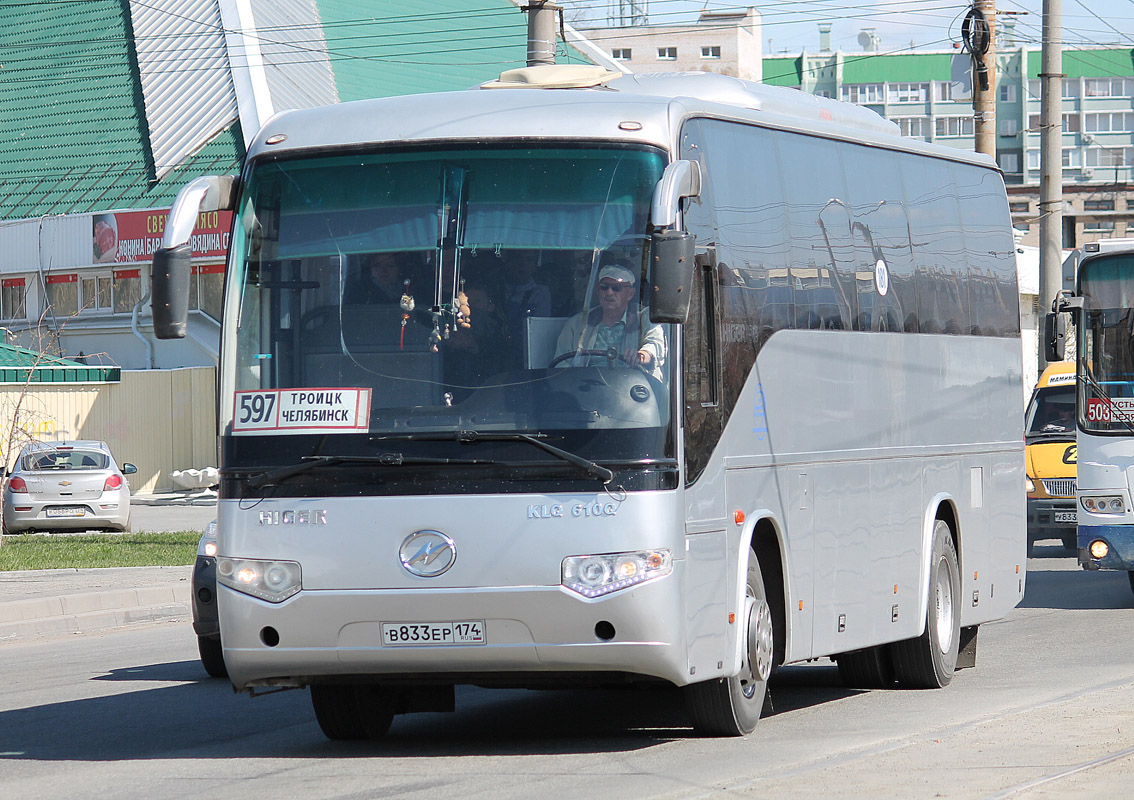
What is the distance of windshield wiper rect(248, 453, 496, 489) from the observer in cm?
811

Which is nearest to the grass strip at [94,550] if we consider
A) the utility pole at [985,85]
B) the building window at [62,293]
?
the utility pole at [985,85]

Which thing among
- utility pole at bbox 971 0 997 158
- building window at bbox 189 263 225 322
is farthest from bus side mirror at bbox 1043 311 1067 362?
building window at bbox 189 263 225 322

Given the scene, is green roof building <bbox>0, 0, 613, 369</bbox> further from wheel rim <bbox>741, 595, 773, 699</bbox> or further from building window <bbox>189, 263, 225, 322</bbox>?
wheel rim <bbox>741, 595, 773, 699</bbox>

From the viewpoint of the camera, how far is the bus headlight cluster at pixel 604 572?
798 centimetres

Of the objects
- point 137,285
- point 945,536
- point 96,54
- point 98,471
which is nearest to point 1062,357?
point 945,536

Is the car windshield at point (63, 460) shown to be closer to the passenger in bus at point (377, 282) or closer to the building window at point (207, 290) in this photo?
the building window at point (207, 290)

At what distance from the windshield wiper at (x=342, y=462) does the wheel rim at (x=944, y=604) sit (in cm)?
458

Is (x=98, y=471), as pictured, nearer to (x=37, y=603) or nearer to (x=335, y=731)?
(x=37, y=603)

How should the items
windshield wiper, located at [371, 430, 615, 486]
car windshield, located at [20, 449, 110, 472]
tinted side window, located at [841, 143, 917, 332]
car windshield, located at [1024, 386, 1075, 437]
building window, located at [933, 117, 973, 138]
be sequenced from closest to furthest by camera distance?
windshield wiper, located at [371, 430, 615, 486]
tinted side window, located at [841, 143, 917, 332]
car windshield, located at [1024, 386, 1075, 437]
car windshield, located at [20, 449, 110, 472]
building window, located at [933, 117, 973, 138]

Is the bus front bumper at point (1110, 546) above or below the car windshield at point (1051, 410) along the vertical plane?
below

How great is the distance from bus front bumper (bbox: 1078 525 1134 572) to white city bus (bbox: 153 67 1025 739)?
7487 mm

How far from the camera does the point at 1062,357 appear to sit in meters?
15.8

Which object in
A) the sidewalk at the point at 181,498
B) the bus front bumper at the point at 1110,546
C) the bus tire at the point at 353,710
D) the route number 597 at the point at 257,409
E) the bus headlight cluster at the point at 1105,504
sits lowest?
the sidewalk at the point at 181,498

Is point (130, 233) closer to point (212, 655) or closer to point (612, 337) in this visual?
point (212, 655)
